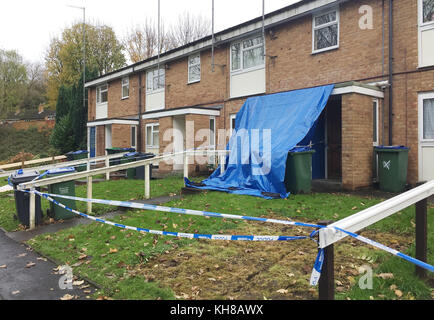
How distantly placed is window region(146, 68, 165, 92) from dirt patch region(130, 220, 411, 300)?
1464cm

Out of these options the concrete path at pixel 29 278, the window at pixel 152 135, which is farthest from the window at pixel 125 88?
the concrete path at pixel 29 278

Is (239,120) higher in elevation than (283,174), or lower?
higher

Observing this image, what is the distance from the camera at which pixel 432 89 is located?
28.9 feet

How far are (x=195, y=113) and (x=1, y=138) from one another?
27.3 m

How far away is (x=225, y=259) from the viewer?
434 cm

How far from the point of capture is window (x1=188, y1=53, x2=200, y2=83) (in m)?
16.2

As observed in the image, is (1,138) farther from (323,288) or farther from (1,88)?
(323,288)

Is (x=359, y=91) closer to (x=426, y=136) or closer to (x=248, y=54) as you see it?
(x=426, y=136)

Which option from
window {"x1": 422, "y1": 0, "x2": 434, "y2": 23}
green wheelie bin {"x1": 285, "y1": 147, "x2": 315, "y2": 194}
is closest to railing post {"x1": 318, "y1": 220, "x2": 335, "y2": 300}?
green wheelie bin {"x1": 285, "y1": 147, "x2": 315, "y2": 194}

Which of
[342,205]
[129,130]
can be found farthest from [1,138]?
[342,205]

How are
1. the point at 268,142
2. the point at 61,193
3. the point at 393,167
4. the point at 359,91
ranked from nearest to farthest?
the point at 61,193
the point at 393,167
the point at 359,91
the point at 268,142

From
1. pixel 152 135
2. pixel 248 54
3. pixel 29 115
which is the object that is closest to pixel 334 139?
pixel 248 54

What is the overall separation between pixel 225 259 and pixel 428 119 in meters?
7.38
